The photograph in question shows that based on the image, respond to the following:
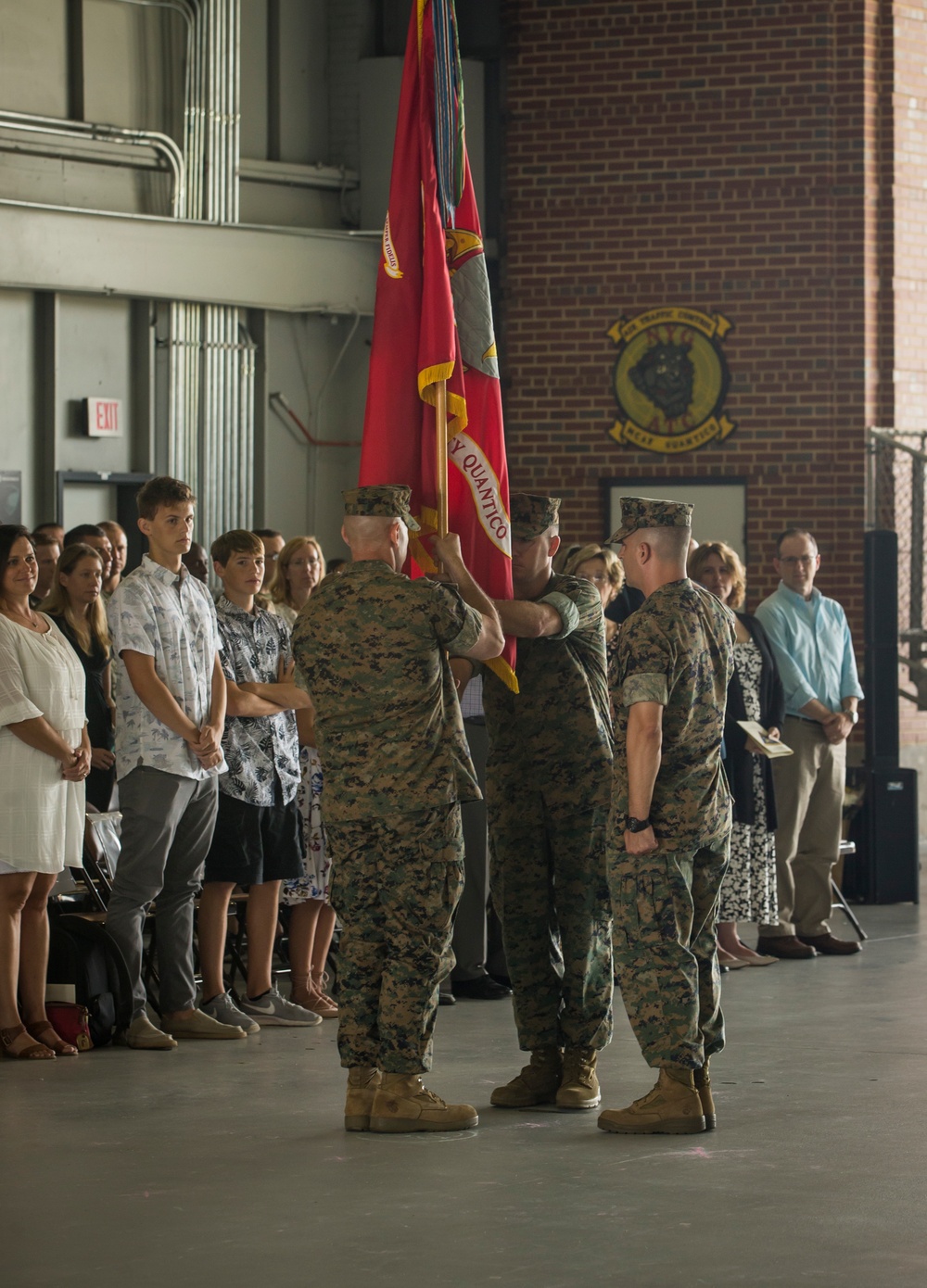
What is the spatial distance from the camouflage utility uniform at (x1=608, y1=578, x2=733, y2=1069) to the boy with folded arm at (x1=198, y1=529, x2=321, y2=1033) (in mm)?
1914

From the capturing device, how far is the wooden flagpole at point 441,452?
528cm

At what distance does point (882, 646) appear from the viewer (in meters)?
10.1

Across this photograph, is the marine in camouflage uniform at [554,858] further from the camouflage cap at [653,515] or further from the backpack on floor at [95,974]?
the backpack on floor at [95,974]

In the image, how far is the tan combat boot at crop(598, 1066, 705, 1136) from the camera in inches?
193

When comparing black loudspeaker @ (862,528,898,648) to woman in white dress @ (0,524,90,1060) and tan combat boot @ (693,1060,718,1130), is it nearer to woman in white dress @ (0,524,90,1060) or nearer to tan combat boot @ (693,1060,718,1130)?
woman in white dress @ (0,524,90,1060)

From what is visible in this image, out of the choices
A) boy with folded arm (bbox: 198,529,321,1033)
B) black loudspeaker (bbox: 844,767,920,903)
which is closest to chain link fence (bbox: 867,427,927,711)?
black loudspeaker (bbox: 844,767,920,903)

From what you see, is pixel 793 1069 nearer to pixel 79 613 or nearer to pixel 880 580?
pixel 79 613

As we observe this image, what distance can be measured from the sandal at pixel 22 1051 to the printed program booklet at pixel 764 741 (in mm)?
3231

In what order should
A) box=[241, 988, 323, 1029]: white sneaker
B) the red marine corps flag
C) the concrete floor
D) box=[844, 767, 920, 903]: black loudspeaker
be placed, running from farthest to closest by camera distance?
box=[844, 767, 920, 903]: black loudspeaker, box=[241, 988, 323, 1029]: white sneaker, the red marine corps flag, the concrete floor

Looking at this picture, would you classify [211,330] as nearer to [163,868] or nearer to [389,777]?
[163,868]

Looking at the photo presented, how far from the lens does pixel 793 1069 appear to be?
580 centimetres

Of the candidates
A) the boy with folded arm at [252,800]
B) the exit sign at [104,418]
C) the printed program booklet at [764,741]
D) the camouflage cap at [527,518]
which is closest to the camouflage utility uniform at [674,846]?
the camouflage cap at [527,518]

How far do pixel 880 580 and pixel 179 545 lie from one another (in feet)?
16.6

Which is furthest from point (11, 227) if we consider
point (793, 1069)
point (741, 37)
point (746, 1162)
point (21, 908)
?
point (746, 1162)
